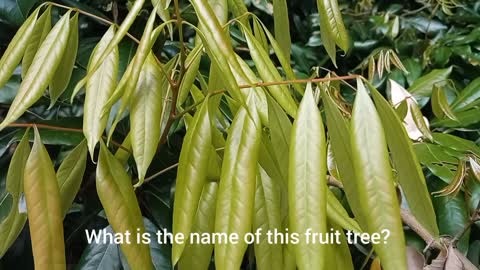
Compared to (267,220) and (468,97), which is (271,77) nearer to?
(267,220)

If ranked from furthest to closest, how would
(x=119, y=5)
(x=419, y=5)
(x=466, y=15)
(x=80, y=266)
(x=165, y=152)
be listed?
1. (x=419, y=5)
2. (x=466, y=15)
3. (x=119, y=5)
4. (x=165, y=152)
5. (x=80, y=266)

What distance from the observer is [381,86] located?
1.27 meters

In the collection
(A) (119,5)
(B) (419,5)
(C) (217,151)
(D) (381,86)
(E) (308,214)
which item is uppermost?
(B) (419,5)

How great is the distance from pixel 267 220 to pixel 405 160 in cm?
14

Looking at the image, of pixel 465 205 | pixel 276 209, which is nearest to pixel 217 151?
pixel 276 209

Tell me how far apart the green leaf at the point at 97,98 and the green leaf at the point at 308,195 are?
0.14 meters

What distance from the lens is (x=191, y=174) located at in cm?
43

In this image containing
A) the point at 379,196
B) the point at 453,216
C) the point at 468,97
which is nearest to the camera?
the point at 379,196

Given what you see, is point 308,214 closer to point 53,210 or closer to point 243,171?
point 243,171

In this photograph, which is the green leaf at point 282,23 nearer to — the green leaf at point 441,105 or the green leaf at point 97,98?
the green leaf at point 97,98

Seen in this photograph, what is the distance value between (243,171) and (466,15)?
1.42 m

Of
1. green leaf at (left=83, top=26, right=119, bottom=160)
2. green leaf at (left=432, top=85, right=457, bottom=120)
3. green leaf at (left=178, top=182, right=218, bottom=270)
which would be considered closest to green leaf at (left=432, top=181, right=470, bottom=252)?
green leaf at (left=432, top=85, right=457, bottom=120)

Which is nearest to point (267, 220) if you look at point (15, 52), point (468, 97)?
point (15, 52)

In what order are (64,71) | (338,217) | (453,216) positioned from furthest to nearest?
(453,216), (64,71), (338,217)
